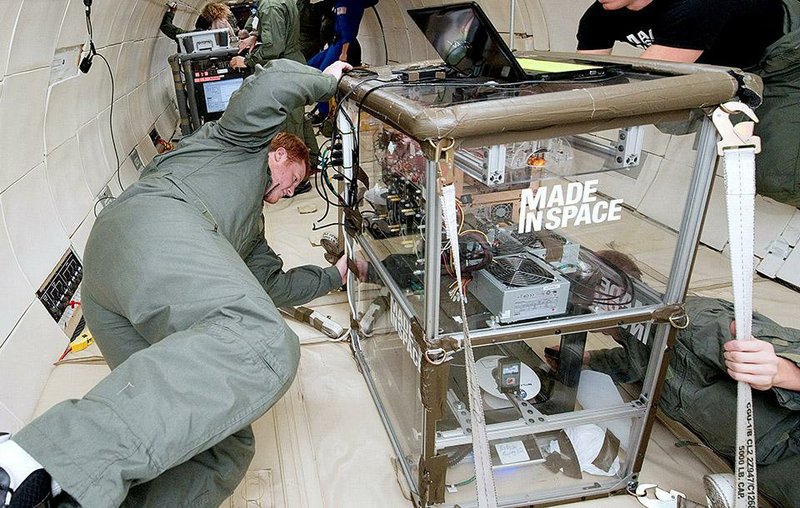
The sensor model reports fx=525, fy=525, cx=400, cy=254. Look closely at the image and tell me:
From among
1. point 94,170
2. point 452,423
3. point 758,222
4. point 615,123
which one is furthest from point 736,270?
point 94,170

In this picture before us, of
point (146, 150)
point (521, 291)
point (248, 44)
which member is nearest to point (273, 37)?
point (248, 44)

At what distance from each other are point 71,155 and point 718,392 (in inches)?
131

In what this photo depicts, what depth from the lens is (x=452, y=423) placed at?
1675 mm

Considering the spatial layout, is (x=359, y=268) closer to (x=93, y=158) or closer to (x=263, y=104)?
(x=263, y=104)

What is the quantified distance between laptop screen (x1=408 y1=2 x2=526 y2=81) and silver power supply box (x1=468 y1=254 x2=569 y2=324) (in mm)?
606

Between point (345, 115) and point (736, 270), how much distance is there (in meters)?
1.46

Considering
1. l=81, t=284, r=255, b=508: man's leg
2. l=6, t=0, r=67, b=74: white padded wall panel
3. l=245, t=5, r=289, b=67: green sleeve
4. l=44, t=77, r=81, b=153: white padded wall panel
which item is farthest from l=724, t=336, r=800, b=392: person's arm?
l=245, t=5, r=289, b=67: green sleeve

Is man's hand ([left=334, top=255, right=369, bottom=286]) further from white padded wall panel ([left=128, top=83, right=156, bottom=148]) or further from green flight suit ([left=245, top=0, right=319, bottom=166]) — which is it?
white padded wall panel ([left=128, top=83, right=156, bottom=148])

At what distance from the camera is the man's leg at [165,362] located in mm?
936

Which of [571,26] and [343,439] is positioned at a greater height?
[571,26]

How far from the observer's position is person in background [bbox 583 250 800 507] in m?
1.40

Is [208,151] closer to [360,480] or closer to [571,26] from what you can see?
[360,480]

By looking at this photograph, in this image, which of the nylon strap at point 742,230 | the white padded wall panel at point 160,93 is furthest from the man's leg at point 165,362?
the white padded wall panel at point 160,93

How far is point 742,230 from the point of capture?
1.28m
